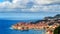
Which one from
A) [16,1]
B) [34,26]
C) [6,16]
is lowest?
[34,26]

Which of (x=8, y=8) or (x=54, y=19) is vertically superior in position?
(x=8, y=8)

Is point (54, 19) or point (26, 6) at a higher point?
point (26, 6)

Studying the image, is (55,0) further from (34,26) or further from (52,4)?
(34,26)

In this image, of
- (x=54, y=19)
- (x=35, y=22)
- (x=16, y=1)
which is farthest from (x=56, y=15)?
(x=16, y=1)

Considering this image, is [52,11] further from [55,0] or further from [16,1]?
[16,1]

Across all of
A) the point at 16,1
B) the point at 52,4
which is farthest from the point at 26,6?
the point at 52,4
